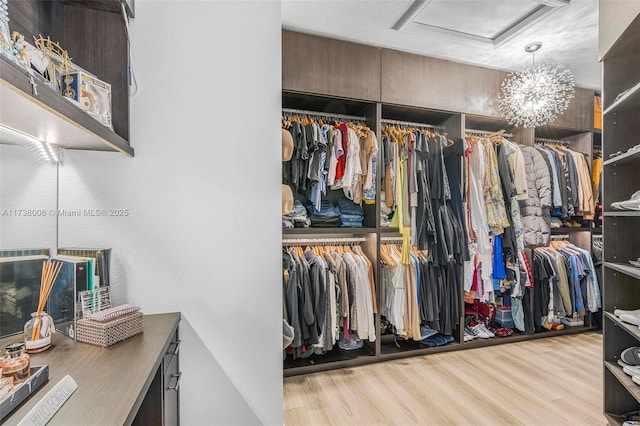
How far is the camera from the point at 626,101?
163 centimetres

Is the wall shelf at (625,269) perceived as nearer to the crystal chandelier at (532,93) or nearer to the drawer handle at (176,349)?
the crystal chandelier at (532,93)

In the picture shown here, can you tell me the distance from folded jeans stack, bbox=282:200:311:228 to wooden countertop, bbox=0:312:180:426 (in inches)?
56.9

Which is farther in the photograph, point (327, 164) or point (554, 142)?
point (554, 142)


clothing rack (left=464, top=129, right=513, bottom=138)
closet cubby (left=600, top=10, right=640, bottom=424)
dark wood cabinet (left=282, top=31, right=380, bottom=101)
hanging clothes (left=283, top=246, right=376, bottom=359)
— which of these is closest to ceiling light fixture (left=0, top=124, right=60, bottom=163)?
hanging clothes (left=283, top=246, right=376, bottom=359)

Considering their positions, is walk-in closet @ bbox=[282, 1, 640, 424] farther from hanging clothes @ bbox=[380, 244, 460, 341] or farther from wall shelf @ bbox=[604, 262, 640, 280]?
wall shelf @ bbox=[604, 262, 640, 280]

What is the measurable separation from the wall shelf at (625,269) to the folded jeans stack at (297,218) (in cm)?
187

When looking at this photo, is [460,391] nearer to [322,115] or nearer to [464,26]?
[322,115]

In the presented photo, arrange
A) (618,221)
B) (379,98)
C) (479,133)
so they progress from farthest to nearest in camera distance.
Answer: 1. (479,133)
2. (379,98)
3. (618,221)

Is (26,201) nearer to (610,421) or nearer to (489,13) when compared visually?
(489,13)

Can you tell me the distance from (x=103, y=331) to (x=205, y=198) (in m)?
0.61

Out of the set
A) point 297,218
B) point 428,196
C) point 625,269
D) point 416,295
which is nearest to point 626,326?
point 625,269

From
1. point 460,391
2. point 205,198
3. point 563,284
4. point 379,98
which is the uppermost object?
point 379,98

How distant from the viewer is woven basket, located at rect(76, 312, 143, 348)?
0.96 metres

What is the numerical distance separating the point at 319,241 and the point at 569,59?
2708mm
